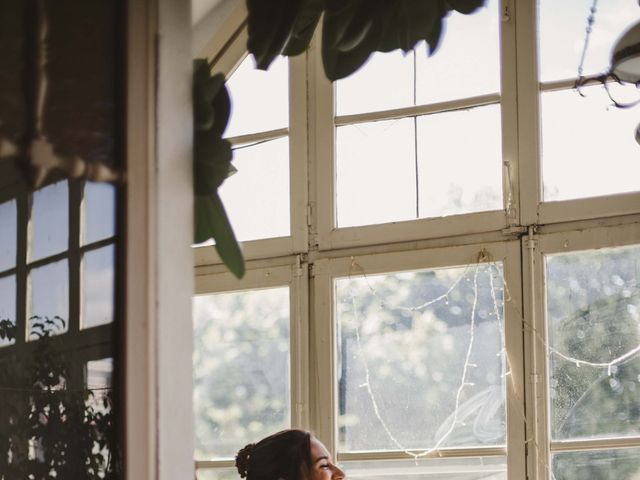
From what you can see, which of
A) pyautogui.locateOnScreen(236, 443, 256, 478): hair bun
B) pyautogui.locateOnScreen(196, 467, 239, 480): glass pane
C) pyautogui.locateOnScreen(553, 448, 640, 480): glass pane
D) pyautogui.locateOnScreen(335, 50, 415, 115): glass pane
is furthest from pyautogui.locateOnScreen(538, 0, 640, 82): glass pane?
pyautogui.locateOnScreen(196, 467, 239, 480): glass pane

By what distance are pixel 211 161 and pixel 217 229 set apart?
62mm

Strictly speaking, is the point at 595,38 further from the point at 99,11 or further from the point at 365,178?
the point at 99,11

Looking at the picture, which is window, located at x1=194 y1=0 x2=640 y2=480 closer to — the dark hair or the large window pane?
the large window pane

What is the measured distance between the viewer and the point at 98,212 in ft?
2.38

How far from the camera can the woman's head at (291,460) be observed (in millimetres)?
3166

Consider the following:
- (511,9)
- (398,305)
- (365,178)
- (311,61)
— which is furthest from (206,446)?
(511,9)

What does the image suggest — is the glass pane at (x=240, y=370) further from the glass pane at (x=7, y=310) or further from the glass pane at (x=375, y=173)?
the glass pane at (x=7, y=310)

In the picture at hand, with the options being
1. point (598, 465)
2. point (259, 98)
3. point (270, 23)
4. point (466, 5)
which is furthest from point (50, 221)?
point (259, 98)

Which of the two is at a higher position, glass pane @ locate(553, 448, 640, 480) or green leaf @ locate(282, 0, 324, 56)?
green leaf @ locate(282, 0, 324, 56)

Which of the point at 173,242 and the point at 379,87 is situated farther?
the point at 379,87

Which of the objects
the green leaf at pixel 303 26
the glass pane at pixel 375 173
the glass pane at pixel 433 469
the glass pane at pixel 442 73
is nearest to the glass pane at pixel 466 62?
the glass pane at pixel 442 73

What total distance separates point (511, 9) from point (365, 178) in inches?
30.1

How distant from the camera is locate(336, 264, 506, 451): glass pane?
11.7ft

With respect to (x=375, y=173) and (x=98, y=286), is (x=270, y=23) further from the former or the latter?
(x=375, y=173)
